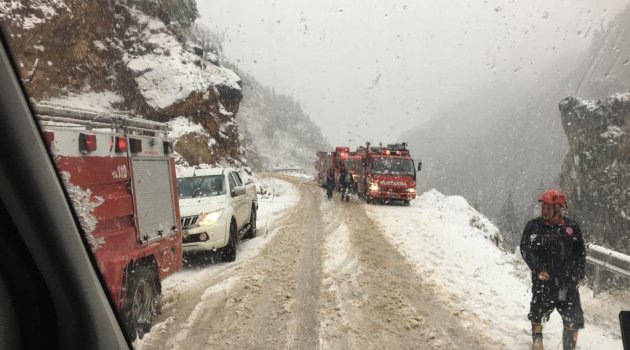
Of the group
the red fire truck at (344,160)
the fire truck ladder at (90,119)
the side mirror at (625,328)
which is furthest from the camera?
the red fire truck at (344,160)

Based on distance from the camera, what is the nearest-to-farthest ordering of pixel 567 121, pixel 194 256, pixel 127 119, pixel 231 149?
pixel 127 119 < pixel 194 256 < pixel 231 149 < pixel 567 121

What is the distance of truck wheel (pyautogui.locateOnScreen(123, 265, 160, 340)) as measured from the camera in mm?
4688

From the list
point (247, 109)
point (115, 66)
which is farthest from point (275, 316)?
point (247, 109)

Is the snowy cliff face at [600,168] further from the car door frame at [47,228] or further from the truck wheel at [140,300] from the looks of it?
the car door frame at [47,228]

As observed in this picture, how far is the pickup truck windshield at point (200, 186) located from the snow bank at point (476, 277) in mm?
4568

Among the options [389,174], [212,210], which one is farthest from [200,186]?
[389,174]

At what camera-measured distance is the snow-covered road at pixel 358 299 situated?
17.8 feet

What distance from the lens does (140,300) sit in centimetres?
512

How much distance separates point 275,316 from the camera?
612cm

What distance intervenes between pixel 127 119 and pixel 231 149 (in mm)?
23941

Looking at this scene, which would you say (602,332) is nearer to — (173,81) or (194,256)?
(194,256)

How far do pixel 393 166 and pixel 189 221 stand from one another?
14882mm

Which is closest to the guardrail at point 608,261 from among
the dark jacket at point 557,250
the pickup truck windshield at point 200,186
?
the dark jacket at point 557,250

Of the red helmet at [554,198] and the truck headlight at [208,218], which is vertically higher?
the red helmet at [554,198]
